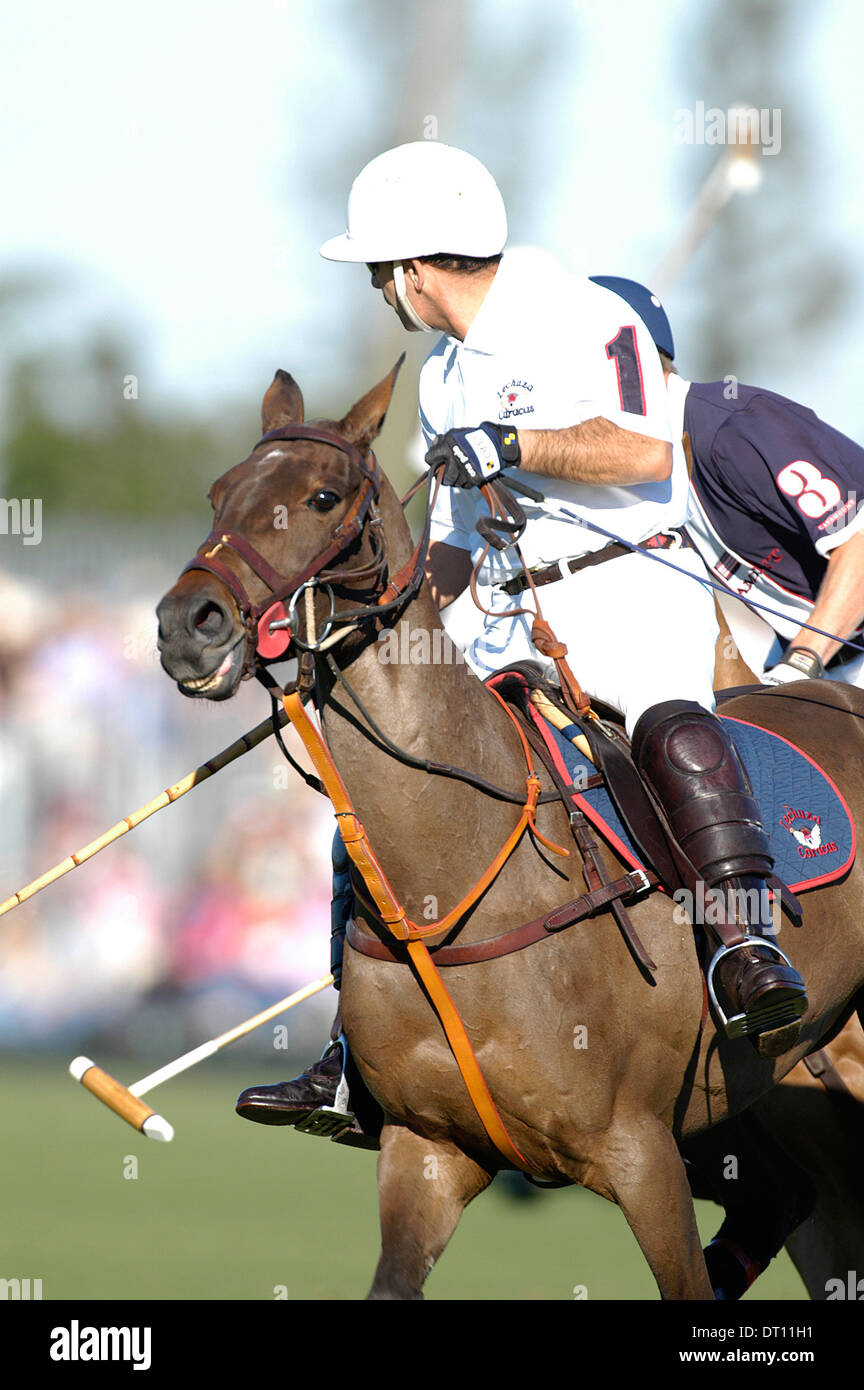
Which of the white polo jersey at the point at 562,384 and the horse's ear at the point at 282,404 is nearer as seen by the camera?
the horse's ear at the point at 282,404

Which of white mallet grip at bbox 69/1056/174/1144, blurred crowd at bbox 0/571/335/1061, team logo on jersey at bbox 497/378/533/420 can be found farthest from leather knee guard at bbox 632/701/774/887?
blurred crowd at bbox 0/571/335/1061

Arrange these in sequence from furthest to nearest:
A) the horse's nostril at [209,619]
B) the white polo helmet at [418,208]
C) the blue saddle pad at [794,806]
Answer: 1. the blue saddle pad at [794,806]
2. the white polo helmet at [418,208]
3. the horse's nostril at [209,619]

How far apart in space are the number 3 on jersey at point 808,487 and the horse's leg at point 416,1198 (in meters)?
2.39

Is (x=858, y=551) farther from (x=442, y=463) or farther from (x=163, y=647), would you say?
(x=163, y=647)

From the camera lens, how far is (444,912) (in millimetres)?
4312

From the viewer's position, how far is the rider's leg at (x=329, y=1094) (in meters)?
4.84

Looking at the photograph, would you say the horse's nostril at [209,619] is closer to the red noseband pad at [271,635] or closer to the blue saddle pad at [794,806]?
the red noseband pad at [271,635]

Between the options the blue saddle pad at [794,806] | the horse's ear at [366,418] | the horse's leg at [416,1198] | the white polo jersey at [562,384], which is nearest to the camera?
the horse's ear at [366,418]

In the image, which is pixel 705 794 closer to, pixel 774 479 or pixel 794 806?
pixel 794 806

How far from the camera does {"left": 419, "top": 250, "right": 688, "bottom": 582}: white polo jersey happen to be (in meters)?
4.66

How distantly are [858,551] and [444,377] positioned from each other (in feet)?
4.82

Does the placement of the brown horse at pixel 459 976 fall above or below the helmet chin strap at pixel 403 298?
below
